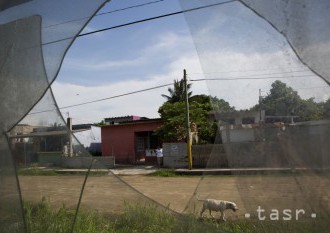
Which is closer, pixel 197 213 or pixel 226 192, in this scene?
pixel 197 213

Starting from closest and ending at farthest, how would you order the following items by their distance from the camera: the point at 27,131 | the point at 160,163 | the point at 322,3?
the point at 322,3 → the point at 27,131 → the point at 160,163

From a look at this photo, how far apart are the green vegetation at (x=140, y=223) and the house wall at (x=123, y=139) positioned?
20.0 metres

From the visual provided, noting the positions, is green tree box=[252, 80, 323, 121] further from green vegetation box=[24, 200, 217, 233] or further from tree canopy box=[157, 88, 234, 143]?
tree canopy box=[157, 88, 234, 143]

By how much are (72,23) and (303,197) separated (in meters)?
1.50

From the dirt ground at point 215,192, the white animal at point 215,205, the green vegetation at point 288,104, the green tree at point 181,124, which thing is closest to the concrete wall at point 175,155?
the green tree at point 181,124

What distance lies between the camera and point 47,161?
2441mm

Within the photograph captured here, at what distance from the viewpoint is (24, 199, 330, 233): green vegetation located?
1721 mm

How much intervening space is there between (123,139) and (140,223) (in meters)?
21.5

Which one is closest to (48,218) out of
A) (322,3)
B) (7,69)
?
(7,69)

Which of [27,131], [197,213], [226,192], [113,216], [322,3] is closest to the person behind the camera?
[322,3]

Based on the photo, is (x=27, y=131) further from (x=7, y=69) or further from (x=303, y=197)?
(x=303, y=197)

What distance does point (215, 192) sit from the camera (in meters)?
2.19

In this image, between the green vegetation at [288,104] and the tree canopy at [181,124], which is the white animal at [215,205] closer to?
the green vegetation at [288,104]

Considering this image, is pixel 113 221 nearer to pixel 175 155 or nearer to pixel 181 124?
pixel 175 155
